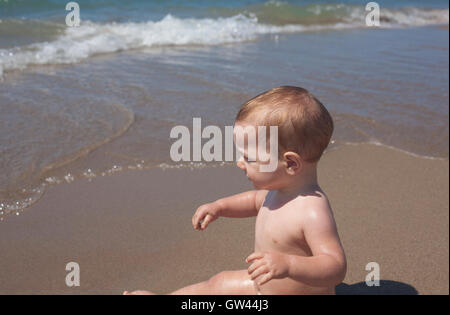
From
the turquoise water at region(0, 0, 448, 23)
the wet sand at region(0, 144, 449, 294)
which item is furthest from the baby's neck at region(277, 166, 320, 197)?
the turquoise water at region(0, 0, 448, 23)

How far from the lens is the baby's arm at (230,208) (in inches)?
80.5

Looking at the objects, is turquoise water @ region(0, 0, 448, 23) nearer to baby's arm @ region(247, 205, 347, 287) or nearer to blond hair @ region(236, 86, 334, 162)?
blond hair @ region(236, 86, 334, 162)

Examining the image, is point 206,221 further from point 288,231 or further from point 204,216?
point 288,231

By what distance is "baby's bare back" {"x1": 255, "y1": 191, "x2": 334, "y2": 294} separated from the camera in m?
1.81

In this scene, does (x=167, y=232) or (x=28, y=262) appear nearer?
(x=28, y=262)

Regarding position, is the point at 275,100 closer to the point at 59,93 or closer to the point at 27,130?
the point at 27,130

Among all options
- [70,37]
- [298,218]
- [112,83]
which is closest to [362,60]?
[112,83]

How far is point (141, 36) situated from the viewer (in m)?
7.89

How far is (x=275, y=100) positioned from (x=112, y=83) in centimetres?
353

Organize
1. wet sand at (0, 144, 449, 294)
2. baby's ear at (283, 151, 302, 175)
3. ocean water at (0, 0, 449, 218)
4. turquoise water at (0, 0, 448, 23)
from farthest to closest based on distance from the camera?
1. turquoise water at (0, 0, 448, 23)
2. ocean water at (0, 0, 449, 218)
3. wet sand at (0, 144, 449, 294)
4. baby's ear at (283, 151, 302, 175)

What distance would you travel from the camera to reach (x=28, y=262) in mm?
2357

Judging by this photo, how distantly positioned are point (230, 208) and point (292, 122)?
22.7 inches

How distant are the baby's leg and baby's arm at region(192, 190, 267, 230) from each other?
0.22 metres
